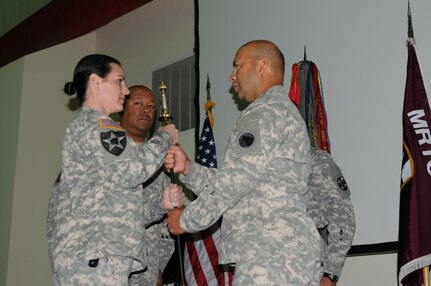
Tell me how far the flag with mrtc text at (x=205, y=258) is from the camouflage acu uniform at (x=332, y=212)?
1.05 metres

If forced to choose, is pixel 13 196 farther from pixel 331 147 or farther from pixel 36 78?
pixel 331 147

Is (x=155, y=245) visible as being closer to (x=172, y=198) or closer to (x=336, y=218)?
(x=172, y=198)

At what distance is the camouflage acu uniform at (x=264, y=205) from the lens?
262 centimetres

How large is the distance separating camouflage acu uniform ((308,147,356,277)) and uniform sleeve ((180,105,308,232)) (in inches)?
43.9

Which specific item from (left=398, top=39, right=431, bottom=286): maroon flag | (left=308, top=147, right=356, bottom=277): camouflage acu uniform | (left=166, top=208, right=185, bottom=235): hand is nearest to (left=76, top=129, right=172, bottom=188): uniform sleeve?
(left=166, top=208, right=185, bottom=235): hand

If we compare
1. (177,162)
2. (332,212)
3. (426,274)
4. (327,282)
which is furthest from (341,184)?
(177,162)

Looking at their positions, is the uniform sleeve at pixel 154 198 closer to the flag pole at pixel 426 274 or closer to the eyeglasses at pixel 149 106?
the eyeglasses at pixel 149 106

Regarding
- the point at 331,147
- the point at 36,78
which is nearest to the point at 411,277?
the point at 331,147

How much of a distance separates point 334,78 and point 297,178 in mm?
1851

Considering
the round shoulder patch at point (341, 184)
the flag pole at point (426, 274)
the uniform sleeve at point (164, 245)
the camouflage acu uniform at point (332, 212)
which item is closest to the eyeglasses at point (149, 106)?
the uniform sleeve at point (164, 245)

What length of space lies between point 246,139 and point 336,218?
1.27 metres

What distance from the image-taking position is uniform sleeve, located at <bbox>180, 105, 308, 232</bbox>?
268cm

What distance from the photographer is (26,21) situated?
6715 millimetres

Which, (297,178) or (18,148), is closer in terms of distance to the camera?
(297,178)
